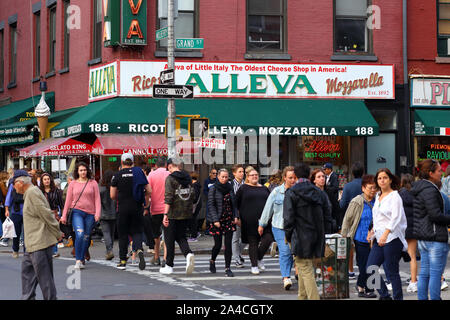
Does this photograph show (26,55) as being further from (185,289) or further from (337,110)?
(185,289)

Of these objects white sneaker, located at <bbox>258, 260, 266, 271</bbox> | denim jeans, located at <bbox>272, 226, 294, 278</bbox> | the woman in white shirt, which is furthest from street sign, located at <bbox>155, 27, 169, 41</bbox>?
the woman in white shirt

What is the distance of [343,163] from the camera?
2422 centimetres

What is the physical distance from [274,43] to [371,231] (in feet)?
43.7

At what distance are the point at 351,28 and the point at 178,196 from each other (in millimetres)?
11551

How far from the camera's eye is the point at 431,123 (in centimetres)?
2375

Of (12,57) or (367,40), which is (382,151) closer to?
(367,40)

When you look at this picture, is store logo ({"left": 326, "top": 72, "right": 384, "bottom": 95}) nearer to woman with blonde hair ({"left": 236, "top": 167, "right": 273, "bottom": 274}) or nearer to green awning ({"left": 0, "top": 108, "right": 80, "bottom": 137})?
green awning ({"left": 0, "top": 108, "right": 80, "bottom": 137})

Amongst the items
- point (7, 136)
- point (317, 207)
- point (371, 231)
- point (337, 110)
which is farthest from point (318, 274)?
point (7, 136)

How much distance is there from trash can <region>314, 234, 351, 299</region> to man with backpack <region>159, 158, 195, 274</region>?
3.57 metres

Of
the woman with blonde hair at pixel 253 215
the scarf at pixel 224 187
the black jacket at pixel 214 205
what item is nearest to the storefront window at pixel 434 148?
the woman with blonde hair at pixel 253 215

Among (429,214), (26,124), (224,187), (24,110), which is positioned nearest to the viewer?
(429,214)

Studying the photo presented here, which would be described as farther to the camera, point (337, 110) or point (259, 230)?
point (337, 110)

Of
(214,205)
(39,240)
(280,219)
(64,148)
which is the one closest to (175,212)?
(214,205)

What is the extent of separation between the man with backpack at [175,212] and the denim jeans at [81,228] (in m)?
1.49
